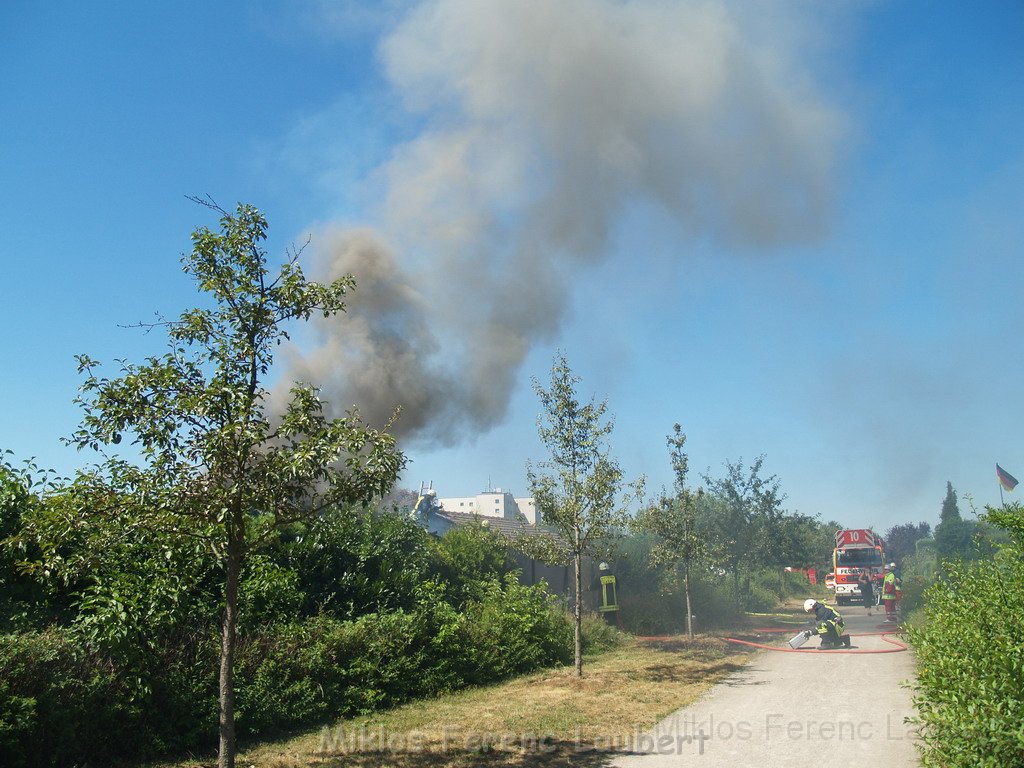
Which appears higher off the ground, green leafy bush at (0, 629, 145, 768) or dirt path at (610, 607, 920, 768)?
green leafy bush at (0, 629, 145, 768)

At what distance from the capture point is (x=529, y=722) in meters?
9.60

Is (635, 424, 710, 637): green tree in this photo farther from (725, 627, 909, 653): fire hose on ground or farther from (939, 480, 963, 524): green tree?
(939, 480, 963, 524): green tree

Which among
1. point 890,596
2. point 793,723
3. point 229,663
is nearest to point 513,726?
point 793,723

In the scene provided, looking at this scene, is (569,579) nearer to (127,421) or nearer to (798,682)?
(798,682)

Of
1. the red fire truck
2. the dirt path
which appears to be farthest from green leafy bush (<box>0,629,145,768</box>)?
the red fire truck

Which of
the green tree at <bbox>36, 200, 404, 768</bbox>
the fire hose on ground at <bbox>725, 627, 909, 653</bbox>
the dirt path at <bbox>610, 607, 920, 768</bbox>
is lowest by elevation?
the fire hose on ground at <bbox>725, 627, 909, 653</bbox>

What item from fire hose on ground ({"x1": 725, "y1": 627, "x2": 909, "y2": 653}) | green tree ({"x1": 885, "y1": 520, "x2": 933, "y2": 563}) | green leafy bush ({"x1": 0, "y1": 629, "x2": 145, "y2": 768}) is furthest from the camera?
green tree ({"x1": 885, "y1": 520, "x2": 933, "y2": 563})

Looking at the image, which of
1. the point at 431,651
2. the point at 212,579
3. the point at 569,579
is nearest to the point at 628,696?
the point at 431,651

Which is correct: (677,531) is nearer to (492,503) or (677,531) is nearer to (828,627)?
(828,627)

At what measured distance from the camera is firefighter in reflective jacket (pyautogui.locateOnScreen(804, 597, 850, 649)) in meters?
17.1

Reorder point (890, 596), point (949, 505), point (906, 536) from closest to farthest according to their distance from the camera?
point (890, 596), point (949, 505), point (906, 536)

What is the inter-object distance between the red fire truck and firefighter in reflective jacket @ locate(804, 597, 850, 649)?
15740 mm

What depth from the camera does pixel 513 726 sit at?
9.38 metres

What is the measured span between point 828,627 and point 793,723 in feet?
28.5
